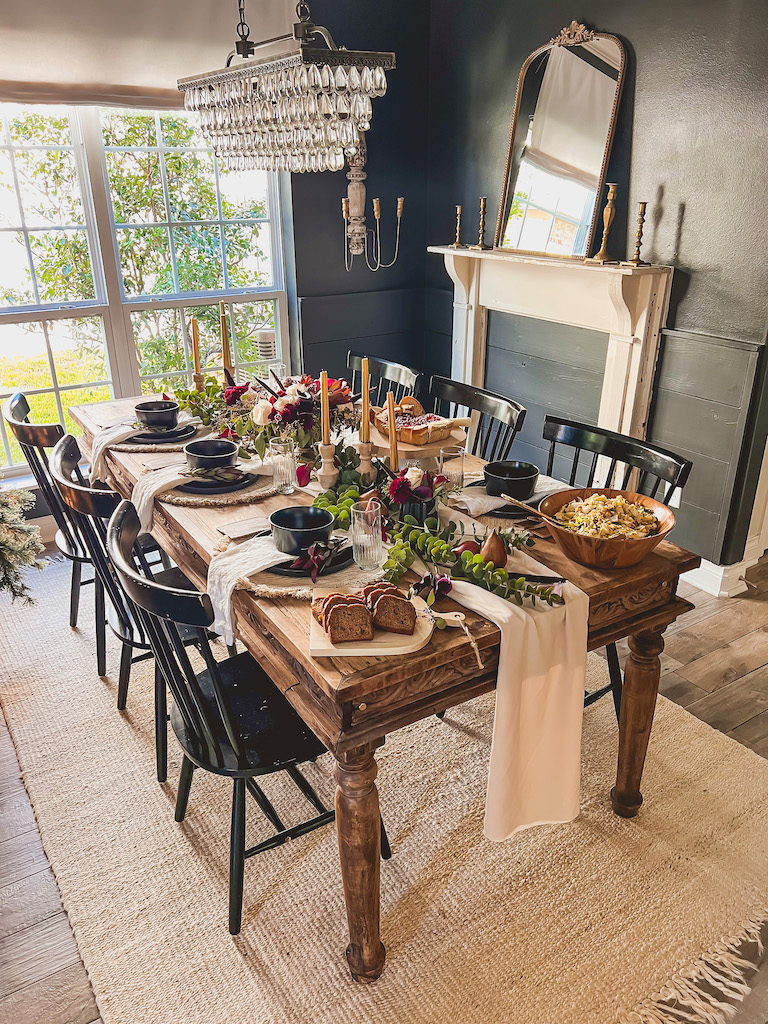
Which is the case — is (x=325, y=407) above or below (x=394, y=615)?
above

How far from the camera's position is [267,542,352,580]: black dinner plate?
5.31 feet

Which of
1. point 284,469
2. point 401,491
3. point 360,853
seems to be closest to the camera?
point 360,853

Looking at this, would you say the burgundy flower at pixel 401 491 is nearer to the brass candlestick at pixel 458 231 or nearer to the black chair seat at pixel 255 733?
the black chair seat at pixel 255 733

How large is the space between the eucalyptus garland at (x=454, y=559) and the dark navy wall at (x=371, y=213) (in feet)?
8.83

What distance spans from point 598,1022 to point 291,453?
153 centimetres

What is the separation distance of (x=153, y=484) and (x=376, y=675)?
1125 millimetres

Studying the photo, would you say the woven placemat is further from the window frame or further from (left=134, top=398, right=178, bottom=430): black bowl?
the window frame

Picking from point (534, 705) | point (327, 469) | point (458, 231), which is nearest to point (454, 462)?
point (327, 469)

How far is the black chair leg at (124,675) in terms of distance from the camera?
2.34 meters

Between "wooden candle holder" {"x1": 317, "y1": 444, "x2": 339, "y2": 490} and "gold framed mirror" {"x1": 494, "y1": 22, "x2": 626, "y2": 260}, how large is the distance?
6.19 feet

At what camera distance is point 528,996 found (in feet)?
5.13

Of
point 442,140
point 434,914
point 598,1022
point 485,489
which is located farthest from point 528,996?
point 442,140

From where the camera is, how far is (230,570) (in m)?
1.64

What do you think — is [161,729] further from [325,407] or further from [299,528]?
[325,407]
